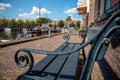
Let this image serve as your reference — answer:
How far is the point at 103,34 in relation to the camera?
159 cm

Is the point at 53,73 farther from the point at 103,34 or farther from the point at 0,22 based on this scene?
the point at 0,22

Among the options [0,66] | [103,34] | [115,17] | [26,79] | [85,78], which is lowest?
[0,66]

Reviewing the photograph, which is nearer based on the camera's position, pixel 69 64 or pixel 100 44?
pixel 100 44

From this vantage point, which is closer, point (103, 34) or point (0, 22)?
point (103, 34)

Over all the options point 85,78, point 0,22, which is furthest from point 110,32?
point 0,22

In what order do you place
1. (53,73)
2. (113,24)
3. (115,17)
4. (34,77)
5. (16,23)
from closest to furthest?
1. (115,17)
2. (113,24)
3. (34,77)
4. (53,73)
5. (16,23)

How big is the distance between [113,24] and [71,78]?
0.76 m

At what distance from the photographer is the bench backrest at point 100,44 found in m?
1.46

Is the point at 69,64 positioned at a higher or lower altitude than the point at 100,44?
lower

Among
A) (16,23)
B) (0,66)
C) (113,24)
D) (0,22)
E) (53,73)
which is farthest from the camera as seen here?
(16,23)

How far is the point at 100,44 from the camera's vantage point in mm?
1506

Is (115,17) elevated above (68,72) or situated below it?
above

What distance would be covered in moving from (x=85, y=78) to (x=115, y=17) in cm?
55

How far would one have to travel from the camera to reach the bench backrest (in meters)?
1.46
